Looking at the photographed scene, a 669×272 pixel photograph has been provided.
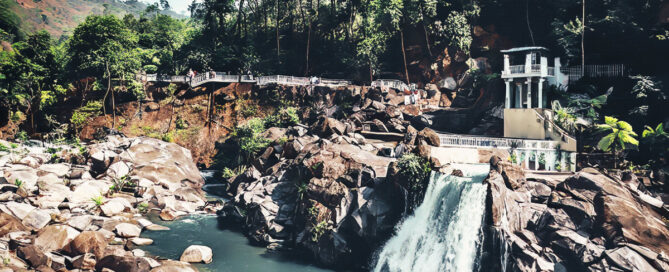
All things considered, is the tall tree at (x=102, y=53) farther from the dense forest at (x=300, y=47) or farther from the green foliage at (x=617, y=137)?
the green foliage at (x=617, y=137)

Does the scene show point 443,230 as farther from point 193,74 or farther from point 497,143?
point 193,74

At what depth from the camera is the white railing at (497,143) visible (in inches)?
1013

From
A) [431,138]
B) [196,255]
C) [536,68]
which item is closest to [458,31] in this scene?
[536,68]

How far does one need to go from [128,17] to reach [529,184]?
5489 centimetres

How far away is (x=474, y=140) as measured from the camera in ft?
88.9

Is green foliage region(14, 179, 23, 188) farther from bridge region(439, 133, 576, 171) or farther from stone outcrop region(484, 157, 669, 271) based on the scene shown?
bridge region(439, 133, 576, 171)

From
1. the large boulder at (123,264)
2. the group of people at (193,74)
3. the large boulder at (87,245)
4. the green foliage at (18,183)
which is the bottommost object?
the large boulder at (123,264)

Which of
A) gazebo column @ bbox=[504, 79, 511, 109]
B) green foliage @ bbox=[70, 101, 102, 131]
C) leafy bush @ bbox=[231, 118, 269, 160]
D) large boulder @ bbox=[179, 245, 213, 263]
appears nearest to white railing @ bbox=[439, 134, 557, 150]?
gazebo column @ bbox=[504, 79, 511, 109]

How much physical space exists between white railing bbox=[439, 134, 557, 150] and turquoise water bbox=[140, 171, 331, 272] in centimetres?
1187

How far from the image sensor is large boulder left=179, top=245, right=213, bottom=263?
24094 millimetres

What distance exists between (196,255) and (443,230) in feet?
47.0

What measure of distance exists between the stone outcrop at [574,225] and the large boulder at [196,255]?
15763 mm

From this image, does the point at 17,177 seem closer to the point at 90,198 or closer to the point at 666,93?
the point at 90,198

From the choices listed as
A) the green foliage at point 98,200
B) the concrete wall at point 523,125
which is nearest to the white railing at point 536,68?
the concrete wall at point 523,125
